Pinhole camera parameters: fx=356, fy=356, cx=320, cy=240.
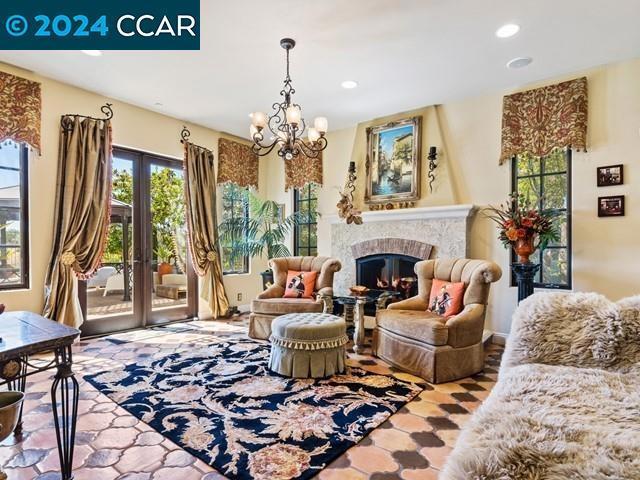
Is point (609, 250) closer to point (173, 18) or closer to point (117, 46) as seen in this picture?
point (173, 18)

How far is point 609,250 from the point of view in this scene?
3.53 m

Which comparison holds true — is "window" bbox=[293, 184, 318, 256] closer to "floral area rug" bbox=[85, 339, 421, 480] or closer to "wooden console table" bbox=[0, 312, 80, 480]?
"floral area rug" bbox=[85, 339, 421, 480]

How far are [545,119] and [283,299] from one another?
11.6 ft

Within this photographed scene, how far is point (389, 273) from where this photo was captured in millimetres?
4930

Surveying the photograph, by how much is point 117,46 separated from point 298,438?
11.6ft

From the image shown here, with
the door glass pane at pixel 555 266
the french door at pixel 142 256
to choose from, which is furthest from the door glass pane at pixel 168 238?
the door glass pane at pixel 555 266

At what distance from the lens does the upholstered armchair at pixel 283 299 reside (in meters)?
4.01

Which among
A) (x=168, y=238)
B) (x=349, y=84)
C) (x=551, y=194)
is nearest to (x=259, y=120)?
(x=349, y=84)

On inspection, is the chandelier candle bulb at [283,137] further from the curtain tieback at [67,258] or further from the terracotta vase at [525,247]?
the curtain tieback at [67,258]

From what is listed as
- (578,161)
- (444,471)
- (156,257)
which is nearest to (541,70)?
(578,161)

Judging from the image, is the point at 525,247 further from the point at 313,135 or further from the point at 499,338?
the point at 313,135

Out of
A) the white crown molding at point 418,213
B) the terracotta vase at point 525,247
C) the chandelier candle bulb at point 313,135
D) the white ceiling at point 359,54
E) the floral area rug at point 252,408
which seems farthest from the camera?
the white crown molding at point 418,213

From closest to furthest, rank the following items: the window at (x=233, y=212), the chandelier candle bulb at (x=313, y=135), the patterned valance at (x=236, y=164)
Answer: the chandelier candle bulb at (x=313, y=135), the patterned valance at (x=236, y=164), the window at (x=233, y=212)

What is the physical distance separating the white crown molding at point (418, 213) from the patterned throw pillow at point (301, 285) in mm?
1204
